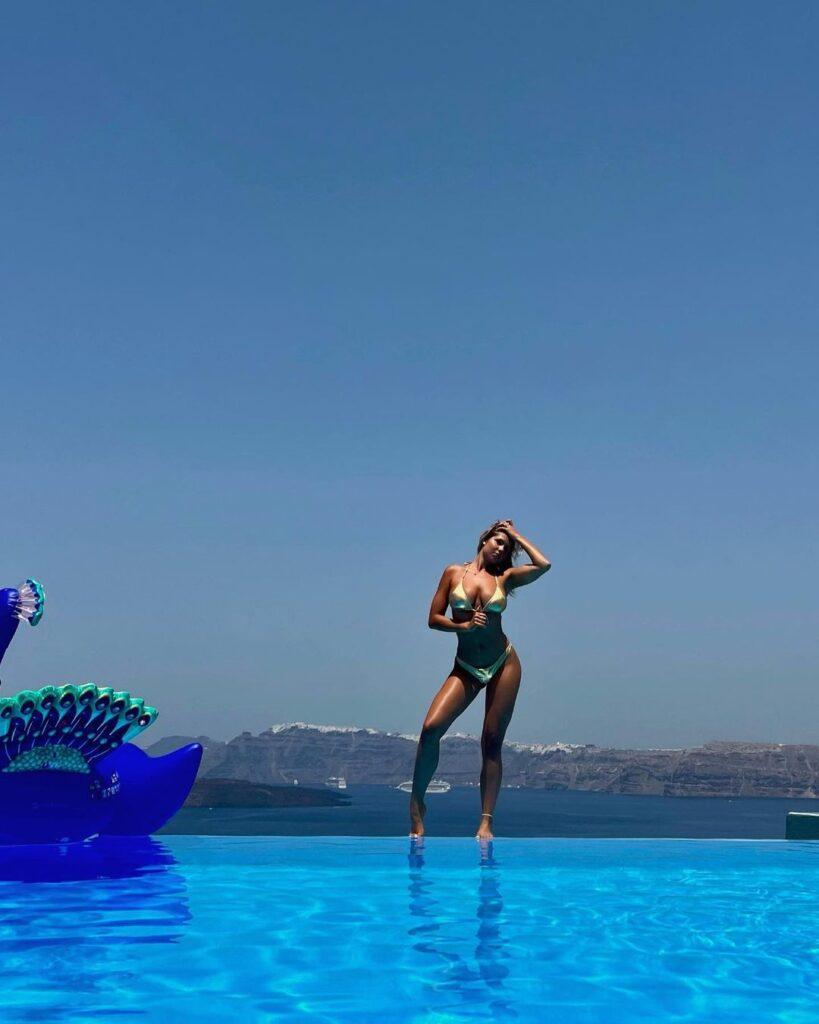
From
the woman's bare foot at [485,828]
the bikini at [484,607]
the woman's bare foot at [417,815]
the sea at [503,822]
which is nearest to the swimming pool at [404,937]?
the woman's bare foot at [417,815]

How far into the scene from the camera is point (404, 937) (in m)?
5.62

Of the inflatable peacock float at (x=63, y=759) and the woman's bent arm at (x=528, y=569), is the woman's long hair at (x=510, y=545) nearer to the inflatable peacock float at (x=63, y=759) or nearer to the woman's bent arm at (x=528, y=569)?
the woman's bent arm at (x=528, y=569)

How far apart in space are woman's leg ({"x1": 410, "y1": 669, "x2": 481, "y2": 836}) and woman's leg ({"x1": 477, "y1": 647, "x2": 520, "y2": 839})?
19 centimetres

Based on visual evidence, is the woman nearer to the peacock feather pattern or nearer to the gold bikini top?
the gold bikini top

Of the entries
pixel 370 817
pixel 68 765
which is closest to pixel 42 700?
pixel 68 765

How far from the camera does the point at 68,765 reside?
10312 mm

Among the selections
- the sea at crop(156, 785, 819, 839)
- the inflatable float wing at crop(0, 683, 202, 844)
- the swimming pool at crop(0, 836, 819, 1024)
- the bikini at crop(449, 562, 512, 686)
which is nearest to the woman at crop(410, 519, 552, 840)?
the bikini at crop(449, 562, 512, 686)

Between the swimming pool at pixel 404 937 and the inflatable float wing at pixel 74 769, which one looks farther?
the inflatable float wing at pixel 74 769

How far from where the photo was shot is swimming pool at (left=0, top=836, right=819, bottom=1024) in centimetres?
438

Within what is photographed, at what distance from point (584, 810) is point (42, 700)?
16728cm

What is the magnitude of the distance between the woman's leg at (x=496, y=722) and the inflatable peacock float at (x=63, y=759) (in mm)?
3182

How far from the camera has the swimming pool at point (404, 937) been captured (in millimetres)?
4375

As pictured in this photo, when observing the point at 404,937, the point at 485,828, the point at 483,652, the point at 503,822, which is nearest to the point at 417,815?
the point at 485,828

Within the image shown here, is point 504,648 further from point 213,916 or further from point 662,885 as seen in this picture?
point 213,916
